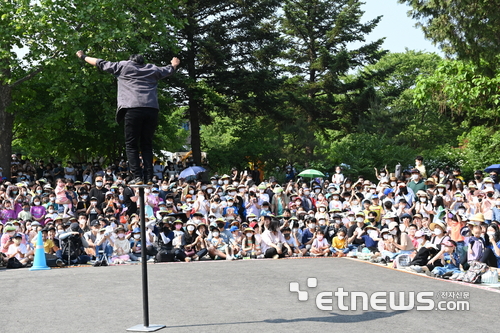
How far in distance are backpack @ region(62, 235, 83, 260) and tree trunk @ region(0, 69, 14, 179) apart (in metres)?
10.6

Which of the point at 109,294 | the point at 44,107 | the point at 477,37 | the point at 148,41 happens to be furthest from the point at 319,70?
the point at 109,294

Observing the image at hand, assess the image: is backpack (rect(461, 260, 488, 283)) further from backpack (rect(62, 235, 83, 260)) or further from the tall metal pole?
backpack (rect(62, 235, 83, 260))

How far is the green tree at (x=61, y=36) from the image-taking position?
24.0 m

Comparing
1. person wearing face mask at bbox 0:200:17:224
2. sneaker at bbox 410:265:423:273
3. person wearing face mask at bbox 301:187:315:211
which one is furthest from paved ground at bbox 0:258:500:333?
person wearing face mask at bbox 301:187:315:211

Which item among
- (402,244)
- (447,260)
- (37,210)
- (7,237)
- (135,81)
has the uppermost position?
(135,81)

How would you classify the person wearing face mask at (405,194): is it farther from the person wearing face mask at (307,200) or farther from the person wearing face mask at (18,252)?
the person wearing face mask at (18,252)

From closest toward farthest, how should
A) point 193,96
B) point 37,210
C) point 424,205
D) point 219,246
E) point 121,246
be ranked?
point 121,246 < point 219,246 < point 424,205 < point 37,210 < point 193,96

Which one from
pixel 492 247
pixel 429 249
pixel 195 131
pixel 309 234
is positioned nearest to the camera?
pixel 492 247

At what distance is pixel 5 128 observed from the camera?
26.3 m

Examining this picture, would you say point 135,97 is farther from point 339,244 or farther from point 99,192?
point 99,192

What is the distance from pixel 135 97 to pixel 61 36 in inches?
714

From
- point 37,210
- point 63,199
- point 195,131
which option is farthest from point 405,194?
point 195,131

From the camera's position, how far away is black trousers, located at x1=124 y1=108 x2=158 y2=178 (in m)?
7.64

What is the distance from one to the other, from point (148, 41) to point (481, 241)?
20.2 metres
